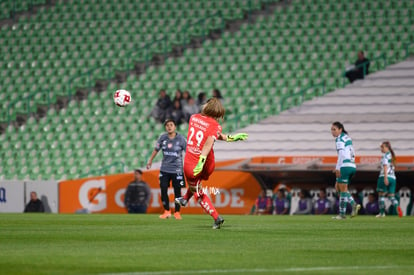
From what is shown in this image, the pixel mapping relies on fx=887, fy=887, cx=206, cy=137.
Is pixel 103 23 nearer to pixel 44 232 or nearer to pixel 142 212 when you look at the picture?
pixel 142 212

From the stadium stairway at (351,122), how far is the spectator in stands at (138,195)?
8.80 ft

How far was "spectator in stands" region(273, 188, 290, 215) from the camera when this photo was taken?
24.0 meters

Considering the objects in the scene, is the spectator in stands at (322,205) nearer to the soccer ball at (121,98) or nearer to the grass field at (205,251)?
the soccer ball at (121,98)

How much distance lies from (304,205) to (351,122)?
159 inches

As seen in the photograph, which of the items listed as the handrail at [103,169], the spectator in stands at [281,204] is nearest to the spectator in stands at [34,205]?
the handrail at [103,169]

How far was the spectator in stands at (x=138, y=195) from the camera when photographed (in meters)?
25.0

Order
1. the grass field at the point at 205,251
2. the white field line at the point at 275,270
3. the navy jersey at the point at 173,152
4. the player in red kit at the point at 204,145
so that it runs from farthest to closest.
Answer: the navy jersey at the point at 173,152
the player in red kit at the point at 204,145
the grass field at the point at 205,251
the white field line at the point at 275,270

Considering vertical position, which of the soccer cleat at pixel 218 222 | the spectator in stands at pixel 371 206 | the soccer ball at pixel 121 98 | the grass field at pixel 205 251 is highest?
the soccer ball at pixel 121 98

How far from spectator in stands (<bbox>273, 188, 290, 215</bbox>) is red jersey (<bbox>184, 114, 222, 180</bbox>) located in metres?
10.6

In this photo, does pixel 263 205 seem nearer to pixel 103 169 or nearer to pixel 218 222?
pixel 103 169

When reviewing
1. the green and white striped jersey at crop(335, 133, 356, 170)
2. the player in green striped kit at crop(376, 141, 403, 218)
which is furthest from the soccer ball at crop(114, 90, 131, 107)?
the player in green striped kit at crop(376, 141, 403, 218)

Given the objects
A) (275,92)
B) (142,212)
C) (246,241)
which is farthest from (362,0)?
(246,241)

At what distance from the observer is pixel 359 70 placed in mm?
28406

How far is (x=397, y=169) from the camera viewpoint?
2295 cm
